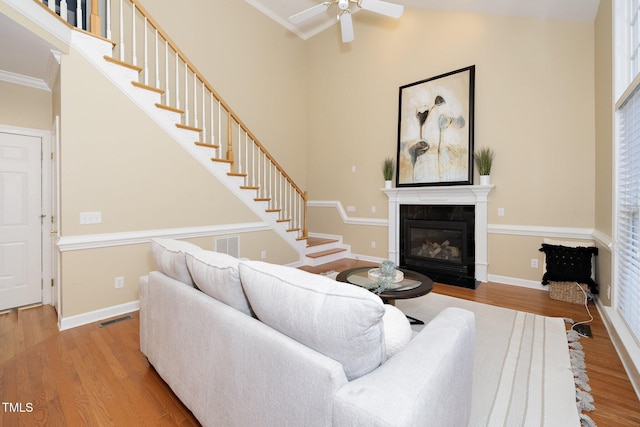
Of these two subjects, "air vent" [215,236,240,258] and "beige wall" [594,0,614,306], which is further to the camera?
"air vent" [215,236,240,258]

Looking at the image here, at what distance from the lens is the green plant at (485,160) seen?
4.12 m

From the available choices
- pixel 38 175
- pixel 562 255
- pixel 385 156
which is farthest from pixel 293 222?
pixel 562 255

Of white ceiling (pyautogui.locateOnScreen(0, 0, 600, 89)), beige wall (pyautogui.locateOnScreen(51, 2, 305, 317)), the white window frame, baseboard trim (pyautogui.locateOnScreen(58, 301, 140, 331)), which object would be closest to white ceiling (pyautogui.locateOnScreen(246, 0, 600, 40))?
white ceiling (pyautogui.locateOnScreen(0, 0, 600, 89))

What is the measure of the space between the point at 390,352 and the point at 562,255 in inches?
139

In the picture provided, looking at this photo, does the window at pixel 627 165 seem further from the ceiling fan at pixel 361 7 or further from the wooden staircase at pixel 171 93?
the wooden staircase at pixel 171 93

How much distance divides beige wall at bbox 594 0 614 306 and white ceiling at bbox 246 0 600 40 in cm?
21

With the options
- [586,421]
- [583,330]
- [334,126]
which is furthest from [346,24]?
[586,421]

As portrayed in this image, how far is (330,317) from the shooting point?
3.20 ft

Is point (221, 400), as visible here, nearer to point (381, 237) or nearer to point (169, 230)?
point (169, 230)

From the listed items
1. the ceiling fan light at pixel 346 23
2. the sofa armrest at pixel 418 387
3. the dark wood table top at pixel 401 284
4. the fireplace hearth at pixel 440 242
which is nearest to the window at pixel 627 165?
the dark wood table top at pixel 401 284

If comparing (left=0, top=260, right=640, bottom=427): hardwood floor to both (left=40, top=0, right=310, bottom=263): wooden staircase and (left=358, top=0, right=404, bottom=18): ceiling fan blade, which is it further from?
(left=358, top=0, right=404, bottom=18): ceiling fan blade

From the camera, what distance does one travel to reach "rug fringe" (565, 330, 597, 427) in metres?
1.66

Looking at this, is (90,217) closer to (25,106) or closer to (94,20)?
(25,106)

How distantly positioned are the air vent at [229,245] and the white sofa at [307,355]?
256 cm
